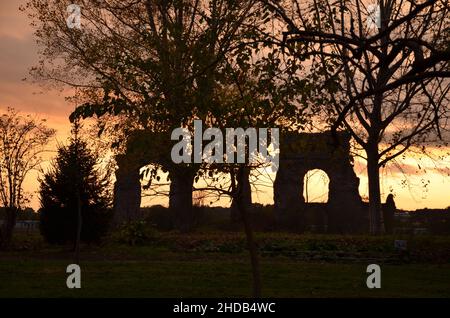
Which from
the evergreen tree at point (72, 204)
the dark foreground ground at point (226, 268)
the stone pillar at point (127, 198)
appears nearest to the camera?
the dark foreground ground at point (226, 268)

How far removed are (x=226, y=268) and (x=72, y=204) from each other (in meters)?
9.26

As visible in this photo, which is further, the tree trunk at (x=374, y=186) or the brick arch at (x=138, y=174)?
the tree trunk at (x=374, y=186)

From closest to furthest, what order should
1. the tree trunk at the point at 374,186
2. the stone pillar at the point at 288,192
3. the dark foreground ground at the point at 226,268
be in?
the dark foreground ground at the point at 226,268 → the tree trunk at the point at 374,186 → the stone pillar at the point at 288,192

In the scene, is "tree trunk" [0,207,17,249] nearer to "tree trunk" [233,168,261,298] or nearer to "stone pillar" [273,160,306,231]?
"stone pillar" [273,160,306,231]

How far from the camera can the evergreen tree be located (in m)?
25.3

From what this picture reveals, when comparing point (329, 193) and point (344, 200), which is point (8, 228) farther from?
point (344, 200)

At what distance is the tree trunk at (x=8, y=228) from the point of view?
2703 cm

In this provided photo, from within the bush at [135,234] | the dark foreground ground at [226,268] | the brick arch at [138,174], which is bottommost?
the dark foreground ground at [226,268]

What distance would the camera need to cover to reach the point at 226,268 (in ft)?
60.4

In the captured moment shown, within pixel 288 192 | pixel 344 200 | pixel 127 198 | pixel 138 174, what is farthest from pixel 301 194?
pixel 127 198

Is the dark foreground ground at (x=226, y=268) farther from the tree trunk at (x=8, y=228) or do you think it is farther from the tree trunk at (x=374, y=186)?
the tree trunk at (x=374, y=186)

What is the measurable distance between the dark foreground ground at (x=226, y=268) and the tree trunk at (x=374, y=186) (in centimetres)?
394

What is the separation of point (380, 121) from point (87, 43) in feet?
43.3

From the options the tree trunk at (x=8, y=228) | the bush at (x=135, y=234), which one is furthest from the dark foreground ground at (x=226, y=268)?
the tree trunk at (x=8, y=228)
